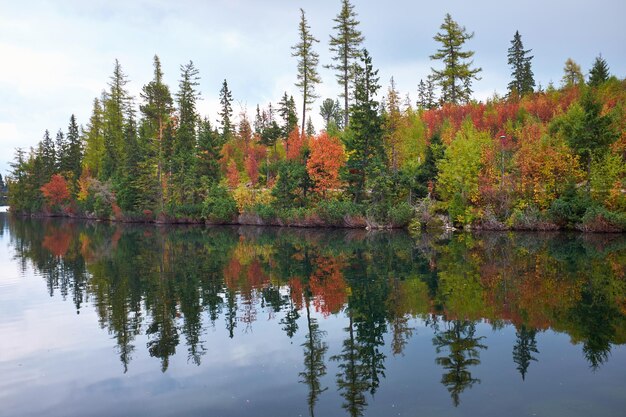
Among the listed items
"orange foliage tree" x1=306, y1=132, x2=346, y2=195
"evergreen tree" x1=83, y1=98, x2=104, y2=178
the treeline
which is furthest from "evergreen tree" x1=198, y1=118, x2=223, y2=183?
"evergreen tree" x1=83, y1=98, x2=104, y2=178

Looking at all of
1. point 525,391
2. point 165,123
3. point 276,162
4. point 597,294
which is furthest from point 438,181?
point 165,123

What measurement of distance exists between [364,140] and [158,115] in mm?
36895

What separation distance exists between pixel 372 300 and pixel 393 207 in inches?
1118

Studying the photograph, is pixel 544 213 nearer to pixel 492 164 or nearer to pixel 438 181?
pixel 492 164

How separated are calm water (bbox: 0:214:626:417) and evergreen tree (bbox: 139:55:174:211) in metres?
40.5

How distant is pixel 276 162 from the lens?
2285 inches

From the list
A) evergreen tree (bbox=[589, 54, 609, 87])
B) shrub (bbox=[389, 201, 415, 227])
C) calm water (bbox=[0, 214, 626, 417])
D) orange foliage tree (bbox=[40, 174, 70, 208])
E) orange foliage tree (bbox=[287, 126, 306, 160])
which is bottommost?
calm water (bbox=[0, 214, 626, 417])

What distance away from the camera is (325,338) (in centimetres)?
1152

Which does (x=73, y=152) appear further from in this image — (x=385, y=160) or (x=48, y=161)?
(x=385, y=160)

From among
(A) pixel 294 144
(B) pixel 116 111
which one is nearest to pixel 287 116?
(A) pixel 294 144

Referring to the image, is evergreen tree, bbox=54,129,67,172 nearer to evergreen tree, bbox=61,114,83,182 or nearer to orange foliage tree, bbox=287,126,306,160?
evergreen tree, bbox=61,114,83,182

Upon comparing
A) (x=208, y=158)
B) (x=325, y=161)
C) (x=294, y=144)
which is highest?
(x=294, y=144)

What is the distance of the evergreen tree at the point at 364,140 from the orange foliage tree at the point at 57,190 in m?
61.1

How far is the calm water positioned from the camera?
800 cm
